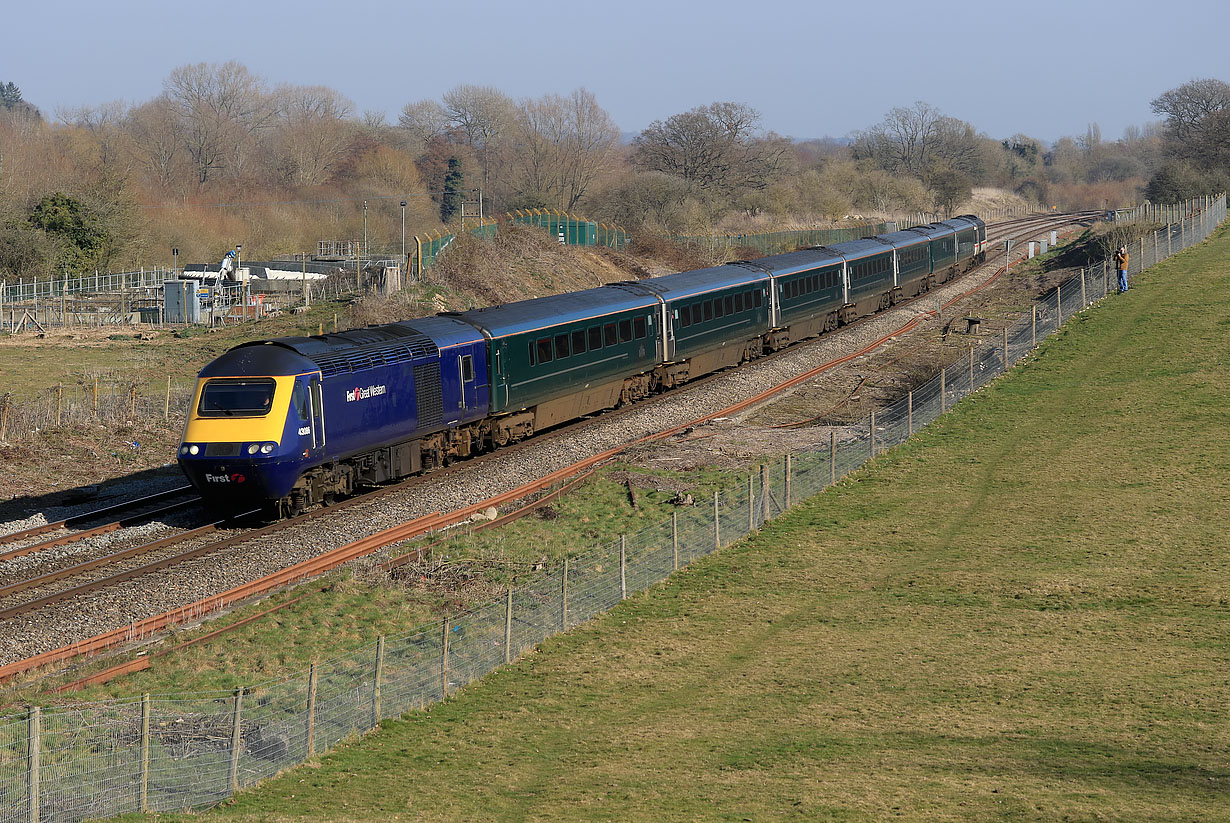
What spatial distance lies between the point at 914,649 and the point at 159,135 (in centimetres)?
15628

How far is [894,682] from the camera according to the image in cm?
1723

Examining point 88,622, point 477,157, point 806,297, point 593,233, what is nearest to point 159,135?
point 477,157

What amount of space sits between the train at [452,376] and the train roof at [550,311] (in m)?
0.06

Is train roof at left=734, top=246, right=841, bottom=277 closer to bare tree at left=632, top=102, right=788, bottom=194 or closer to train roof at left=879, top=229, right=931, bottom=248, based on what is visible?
train roof at left=879, top=229, right=931, bottom=248

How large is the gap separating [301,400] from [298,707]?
10807 millimetres

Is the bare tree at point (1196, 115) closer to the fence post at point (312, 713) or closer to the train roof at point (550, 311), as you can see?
the train roof at point (550, 311)

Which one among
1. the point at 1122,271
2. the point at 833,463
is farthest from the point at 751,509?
the point at 1122,271

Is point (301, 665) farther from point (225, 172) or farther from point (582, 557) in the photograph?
point (225, 172)

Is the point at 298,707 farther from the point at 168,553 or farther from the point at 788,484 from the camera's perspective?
the point at 788,484

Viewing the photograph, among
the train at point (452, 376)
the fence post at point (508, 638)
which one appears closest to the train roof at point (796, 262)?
the train at point (452, 376)

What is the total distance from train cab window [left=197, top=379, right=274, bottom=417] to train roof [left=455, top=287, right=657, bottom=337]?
8396mm

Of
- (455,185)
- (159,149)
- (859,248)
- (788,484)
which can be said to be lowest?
(788,484)

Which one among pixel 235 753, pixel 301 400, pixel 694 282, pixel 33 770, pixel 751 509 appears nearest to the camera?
pixel 33 770

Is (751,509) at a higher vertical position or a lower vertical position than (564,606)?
higher
